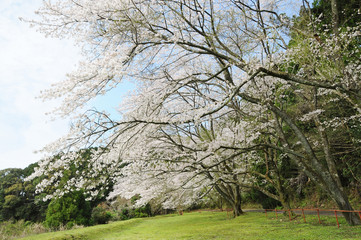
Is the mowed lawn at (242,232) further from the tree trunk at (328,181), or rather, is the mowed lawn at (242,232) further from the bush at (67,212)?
the bush at (67,212)

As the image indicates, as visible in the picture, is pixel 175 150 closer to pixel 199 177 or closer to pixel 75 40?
pixel 199 177

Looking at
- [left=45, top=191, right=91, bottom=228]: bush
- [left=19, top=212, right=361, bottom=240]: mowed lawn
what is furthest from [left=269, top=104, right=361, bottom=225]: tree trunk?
[left=45, top=191, right=91, bottom=228]: bush

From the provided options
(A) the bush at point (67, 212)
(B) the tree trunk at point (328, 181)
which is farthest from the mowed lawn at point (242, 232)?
(A) the bush at point (67, 212)

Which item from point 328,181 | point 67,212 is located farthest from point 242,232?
point 67,212

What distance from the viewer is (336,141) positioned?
32.8 feet

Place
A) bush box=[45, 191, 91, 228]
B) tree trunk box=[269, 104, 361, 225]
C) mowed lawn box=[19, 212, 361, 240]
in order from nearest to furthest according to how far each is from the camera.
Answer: mowed lawn box=[19, 212, 361, 240] → tree trunk box=[269, 104, 361, 225] → bush box=[45, 191, 91, 228]

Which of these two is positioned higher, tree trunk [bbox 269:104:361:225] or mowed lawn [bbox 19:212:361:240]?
tree trunk [bbox 269:104:361:225]

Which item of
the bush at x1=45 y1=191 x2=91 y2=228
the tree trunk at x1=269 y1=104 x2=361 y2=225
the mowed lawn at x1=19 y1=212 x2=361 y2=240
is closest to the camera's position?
the mowed lawn at x1=19 y1=212 x2=361 y2=240

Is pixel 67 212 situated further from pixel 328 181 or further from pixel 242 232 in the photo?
pixel 328 181

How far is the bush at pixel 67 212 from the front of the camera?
40.4 ft

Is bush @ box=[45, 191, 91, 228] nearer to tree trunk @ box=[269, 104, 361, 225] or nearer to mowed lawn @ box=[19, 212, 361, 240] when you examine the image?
mowed lawn @ box=[19, 212, 361, 240]

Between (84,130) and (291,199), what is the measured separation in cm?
1410

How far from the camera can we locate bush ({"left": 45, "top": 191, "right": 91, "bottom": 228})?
12312 mm

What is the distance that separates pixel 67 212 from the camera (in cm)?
1265
